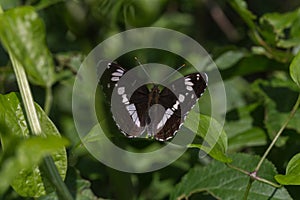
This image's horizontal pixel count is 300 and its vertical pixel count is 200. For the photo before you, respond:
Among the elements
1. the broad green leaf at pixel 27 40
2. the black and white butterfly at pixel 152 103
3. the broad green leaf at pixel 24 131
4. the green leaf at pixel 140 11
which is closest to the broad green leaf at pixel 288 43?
the green leaf at pixel 140 11

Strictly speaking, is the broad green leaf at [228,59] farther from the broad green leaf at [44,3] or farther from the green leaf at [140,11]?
the broad green leaf at [44,3]

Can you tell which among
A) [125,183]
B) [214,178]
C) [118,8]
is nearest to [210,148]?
[214,178]

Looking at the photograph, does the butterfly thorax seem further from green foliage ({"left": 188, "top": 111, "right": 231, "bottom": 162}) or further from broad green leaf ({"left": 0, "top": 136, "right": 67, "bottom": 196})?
broad green leaf ({"left": 0, "top": 136, "right": 67, "bottom": 196})

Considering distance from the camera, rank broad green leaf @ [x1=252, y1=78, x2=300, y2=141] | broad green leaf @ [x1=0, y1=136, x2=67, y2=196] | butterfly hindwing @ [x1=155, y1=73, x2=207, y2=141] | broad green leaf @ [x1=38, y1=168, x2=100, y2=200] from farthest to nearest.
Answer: broad green leaf @ [x1=252, y1=78, x2=300, y2=141] → broad green leaf @ [x1=38, y1=168, x2=100, y2=200] → butterfly hindwing @ [x1=155, y1=73, x2=207, y2=141] → broad green leaf @ [x1=0, y1=136, x2=67, y2=196]

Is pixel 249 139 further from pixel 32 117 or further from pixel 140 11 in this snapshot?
pixel 32 117

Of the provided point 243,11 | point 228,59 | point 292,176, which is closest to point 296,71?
point 292,176

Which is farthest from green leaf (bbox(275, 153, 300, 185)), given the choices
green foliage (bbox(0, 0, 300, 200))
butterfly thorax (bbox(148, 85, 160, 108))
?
butterfly thorax (bbox(148, 85, 160, 108))

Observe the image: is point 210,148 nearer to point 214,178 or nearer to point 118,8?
point 214,178
